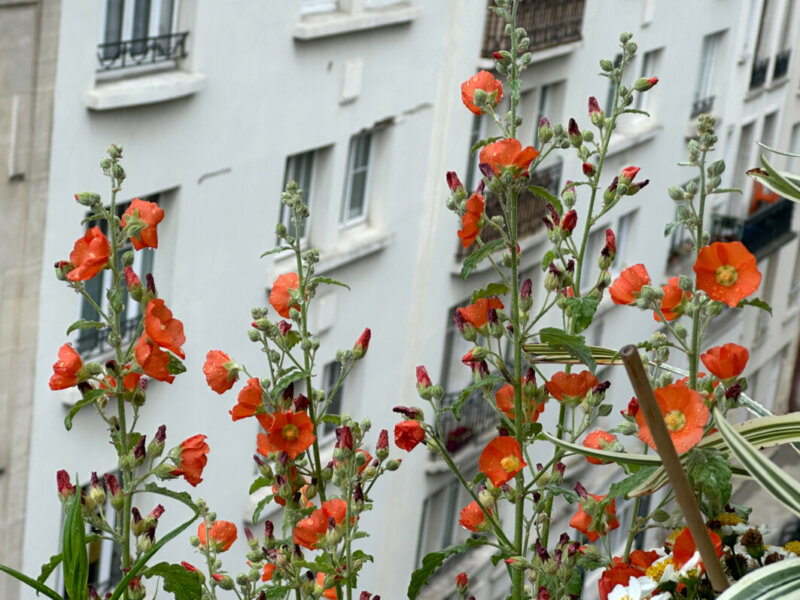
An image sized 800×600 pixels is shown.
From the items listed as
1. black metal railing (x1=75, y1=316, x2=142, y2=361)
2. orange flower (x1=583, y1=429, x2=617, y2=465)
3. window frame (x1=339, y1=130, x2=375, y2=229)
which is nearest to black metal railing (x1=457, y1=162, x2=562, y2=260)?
window frame (x1=339, y1=130, x2=375, y2=229)

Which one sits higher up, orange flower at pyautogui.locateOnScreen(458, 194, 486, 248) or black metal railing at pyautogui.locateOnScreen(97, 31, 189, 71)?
orange flower at pyautogui.locateOnScreen(458, 194, 486, 248)

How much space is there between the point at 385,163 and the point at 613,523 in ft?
26.4

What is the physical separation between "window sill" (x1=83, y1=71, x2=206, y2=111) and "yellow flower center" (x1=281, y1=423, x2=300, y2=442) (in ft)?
17.0

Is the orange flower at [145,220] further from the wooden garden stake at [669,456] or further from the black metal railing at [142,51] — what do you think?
the black metal railing at [142,51]

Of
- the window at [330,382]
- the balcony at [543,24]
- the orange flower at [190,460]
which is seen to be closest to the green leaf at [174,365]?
the orange flower at [190,460]

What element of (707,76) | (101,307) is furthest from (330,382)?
(707,76)

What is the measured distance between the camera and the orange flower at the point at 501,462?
1.66 metres

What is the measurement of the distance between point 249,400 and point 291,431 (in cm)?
8

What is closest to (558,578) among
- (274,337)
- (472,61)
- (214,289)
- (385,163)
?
(274,337)

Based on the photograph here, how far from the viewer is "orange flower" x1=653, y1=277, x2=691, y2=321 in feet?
5.63

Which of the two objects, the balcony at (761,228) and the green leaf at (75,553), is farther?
the balcony at (761,228)

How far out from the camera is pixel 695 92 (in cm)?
1617

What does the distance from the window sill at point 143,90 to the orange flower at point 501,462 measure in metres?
5.21

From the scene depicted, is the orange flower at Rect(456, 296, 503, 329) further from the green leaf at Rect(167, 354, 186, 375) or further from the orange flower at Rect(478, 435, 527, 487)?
the green leaf at Rect(167, 354, 186, 375)
